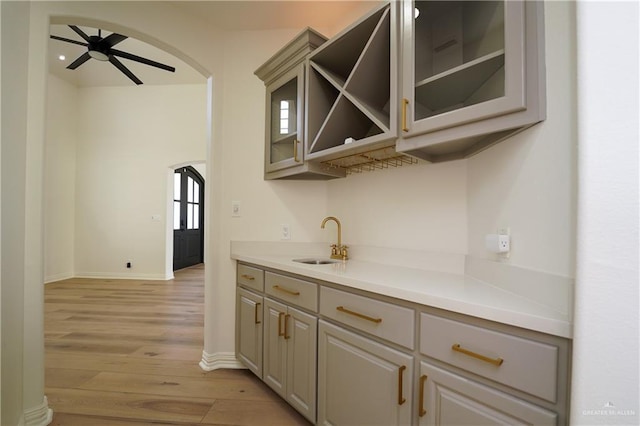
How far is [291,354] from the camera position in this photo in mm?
1694

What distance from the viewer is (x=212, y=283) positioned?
7.67ft

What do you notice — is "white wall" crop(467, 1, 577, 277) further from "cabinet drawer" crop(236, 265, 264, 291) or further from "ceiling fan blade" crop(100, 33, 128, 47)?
"ceiling fan blade" crop(100, 33, 128, 47)

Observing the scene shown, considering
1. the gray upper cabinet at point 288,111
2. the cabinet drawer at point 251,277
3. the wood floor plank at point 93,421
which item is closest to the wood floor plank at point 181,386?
the wood floor plank at point 93,421

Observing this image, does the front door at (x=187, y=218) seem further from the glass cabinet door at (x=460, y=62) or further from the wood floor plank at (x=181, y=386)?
the glass cabinet door at (x=460, y=62)

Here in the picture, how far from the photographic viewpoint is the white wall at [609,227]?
0.65m

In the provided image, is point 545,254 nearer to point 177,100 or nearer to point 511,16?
point 511,16

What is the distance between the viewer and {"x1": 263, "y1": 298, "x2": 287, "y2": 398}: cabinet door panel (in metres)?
1.77

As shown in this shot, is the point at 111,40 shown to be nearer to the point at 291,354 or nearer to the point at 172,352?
the point at 172,352

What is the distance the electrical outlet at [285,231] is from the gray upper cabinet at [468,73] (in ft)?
4.18

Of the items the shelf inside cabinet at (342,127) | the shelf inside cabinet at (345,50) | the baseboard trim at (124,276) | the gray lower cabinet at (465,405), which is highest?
the shelf inside cabinet at (345,50)

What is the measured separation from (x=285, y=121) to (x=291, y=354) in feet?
5.26

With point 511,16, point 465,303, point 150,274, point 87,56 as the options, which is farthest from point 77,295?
point 511,16

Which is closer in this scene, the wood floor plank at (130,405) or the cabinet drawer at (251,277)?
the wood floor plank at (130,405)

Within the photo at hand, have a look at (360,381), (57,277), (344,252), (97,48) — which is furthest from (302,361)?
(57,277)
